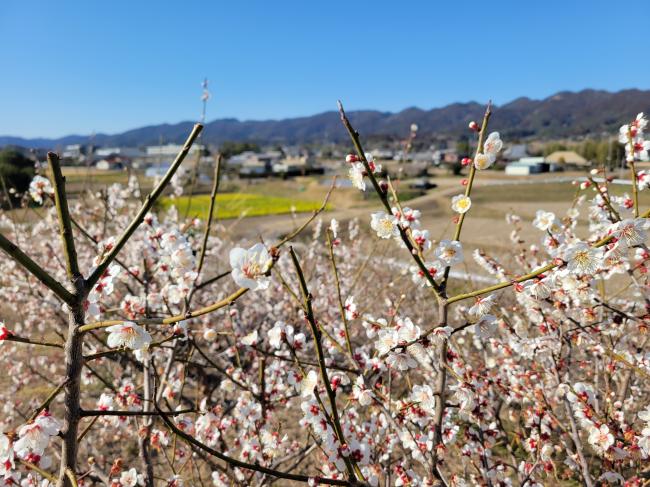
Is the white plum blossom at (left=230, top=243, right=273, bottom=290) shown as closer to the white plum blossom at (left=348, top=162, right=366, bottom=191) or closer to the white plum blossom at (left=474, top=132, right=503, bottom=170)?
the white plum blossom at (left=348, top=162, right=366, bottom=191)

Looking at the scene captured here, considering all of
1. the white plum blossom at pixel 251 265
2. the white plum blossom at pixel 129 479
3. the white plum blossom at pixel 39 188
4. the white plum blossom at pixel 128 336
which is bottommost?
the white plum blossom at pixel 129 479

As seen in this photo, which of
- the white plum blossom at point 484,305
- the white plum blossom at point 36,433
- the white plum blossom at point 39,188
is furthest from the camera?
the white plum blossom at point 39,188

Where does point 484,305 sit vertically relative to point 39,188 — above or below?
below

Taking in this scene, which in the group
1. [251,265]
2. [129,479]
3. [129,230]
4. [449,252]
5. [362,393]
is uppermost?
[129,230]

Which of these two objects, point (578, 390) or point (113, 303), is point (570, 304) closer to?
point (578, 390)

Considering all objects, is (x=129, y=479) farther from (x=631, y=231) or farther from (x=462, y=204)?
(x=631, y=231)

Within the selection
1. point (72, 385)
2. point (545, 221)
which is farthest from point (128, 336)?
point (545, 221)

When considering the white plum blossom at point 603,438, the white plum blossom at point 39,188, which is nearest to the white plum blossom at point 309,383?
the white plum blossom at point 603,438

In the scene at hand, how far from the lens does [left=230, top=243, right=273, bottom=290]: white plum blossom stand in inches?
42.4

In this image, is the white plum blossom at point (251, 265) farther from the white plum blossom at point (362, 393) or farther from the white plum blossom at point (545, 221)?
the white plum blossom at point (545, 221)

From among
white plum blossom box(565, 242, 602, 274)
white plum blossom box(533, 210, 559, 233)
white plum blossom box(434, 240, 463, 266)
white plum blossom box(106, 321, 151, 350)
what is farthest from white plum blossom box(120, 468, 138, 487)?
white plum blossom box(533, 210, 559, 233)

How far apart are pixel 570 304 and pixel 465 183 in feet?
8.63

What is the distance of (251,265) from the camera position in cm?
111

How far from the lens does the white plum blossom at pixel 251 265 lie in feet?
3.53
